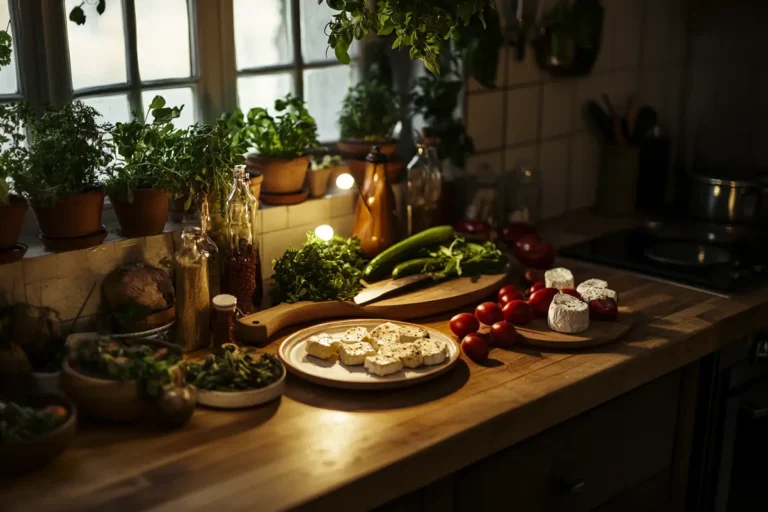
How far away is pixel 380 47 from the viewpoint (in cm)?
248

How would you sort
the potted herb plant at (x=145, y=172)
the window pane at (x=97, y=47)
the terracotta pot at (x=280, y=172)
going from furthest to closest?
the terracotta pot at (x=280, y=172)
the window pane at (x=97, y=47)
the potted herb plant at (x=145, y=172)

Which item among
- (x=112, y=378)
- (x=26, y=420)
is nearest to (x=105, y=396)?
(x=112, y=378)

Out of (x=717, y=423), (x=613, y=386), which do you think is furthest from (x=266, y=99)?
(x=717, y=423)

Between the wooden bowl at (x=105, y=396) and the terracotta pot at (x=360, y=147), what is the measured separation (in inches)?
41.6

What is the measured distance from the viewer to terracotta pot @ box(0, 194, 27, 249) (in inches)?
64.7

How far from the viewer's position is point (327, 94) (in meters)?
2.46

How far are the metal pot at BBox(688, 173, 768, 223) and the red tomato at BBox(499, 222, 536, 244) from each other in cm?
60

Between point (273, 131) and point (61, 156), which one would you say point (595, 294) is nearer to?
point (273, 131)

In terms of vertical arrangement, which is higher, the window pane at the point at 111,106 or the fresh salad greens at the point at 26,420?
the window pane at the point at 111,106

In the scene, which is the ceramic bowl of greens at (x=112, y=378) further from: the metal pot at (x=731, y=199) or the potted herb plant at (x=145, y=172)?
the metal pot at (x=731, y=199)

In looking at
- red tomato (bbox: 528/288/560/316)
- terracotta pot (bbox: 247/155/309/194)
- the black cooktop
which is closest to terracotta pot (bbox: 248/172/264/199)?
terracotta pot (bbox: 247/155/309/194)

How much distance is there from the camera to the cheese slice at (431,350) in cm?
174

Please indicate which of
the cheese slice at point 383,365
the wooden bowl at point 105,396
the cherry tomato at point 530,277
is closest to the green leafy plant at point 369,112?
the cherry tomato at point 530,277

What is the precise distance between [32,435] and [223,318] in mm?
520
